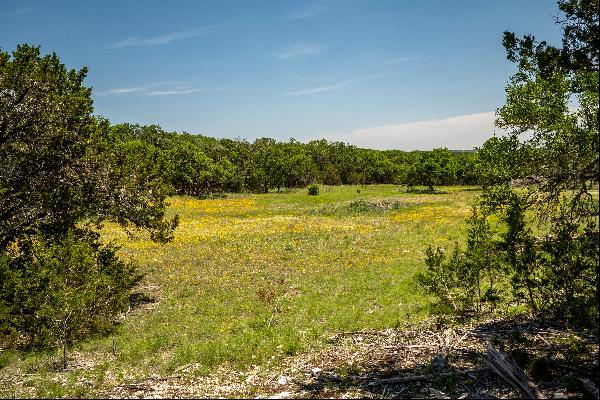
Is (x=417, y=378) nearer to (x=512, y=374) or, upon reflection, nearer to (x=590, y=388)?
(x=512, y=374)

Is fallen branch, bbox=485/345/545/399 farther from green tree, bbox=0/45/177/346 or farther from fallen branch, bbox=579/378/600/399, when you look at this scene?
green tree, bbox=0/45/177/346

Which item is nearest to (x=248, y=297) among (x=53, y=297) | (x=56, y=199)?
(x=53, y=297)

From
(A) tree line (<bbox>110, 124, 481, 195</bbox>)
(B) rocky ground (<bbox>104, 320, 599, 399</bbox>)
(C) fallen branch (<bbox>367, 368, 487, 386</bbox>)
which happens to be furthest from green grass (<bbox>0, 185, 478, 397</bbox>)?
(A) tree line (<bbox>110, 124, 481, 195</bbox>)

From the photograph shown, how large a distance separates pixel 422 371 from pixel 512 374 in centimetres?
Result: 253

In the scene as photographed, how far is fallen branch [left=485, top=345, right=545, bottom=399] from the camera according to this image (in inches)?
323

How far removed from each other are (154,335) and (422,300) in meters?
11.5

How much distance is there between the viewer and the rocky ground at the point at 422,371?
9422mm

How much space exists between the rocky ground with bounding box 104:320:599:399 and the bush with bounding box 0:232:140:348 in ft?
15.8

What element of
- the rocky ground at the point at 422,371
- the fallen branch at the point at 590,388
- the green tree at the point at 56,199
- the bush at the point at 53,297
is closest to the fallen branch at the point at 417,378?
the rocky ground at the point at 422,371

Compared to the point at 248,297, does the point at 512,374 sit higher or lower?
higher

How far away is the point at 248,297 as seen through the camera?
72.1ft

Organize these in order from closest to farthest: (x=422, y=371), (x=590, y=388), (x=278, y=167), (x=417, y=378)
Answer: (x=590, y=388)
(x=417, y=378)
(x=422, y=371)
(x=278, y=167)

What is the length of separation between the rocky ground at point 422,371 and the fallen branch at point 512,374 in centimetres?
5

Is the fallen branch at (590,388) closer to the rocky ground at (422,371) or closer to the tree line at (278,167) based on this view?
the rocky ground at (422,371)
